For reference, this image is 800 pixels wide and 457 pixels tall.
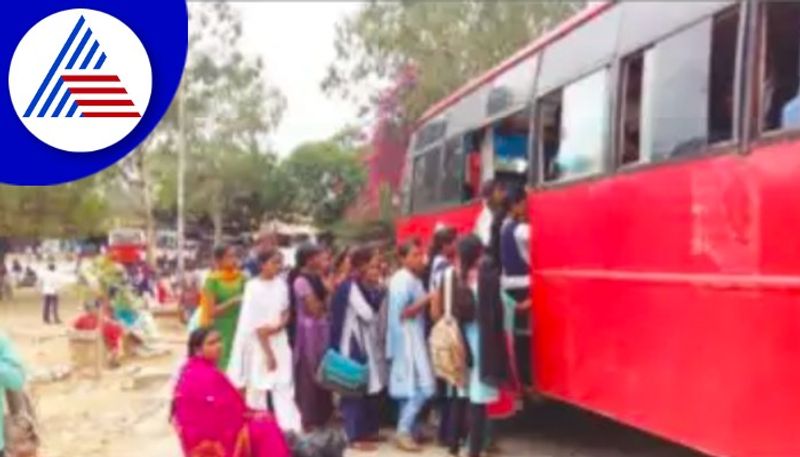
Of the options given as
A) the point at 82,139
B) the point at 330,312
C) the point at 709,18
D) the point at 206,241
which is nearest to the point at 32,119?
the point at 82,139

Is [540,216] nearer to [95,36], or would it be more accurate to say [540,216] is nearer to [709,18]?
[709,18]

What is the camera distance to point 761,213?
5145 mm

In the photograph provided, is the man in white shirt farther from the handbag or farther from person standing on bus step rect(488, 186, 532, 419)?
the handbag

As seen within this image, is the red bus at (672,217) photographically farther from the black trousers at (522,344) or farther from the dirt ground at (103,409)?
the dirt ground at (103,409)

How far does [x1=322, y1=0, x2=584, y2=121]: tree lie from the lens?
89.5 ft

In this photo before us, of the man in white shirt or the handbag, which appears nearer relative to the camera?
the handbag

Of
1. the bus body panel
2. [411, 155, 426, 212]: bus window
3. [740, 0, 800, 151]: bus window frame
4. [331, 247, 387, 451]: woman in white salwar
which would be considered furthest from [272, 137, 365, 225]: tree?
[740, 0, 800, 151]: bus window frame

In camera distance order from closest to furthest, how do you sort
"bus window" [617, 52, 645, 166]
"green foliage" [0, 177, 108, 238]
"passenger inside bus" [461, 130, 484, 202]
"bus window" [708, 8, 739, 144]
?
1. "bus window" [708, 8, 739, 144]
2. "bus window" [617, 52, 645, 166]
3. "passenger inside bus" [461, 130, 484, 202]
4. "green foliage" [0, 177, 108, 238]

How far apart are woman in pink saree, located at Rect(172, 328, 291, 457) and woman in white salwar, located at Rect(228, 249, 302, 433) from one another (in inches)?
95.2

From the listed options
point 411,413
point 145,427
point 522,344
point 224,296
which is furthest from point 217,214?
point 522,344

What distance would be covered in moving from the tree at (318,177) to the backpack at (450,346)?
43.2m

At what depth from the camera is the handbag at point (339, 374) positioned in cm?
846

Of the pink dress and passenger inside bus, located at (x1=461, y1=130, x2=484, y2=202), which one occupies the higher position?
passenger inside bus, located at (x1=461, y1=130, x2=484, y2=202)

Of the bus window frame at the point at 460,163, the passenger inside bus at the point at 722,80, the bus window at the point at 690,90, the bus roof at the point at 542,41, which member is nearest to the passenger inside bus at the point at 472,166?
the bus window frame at the point at 460,163
